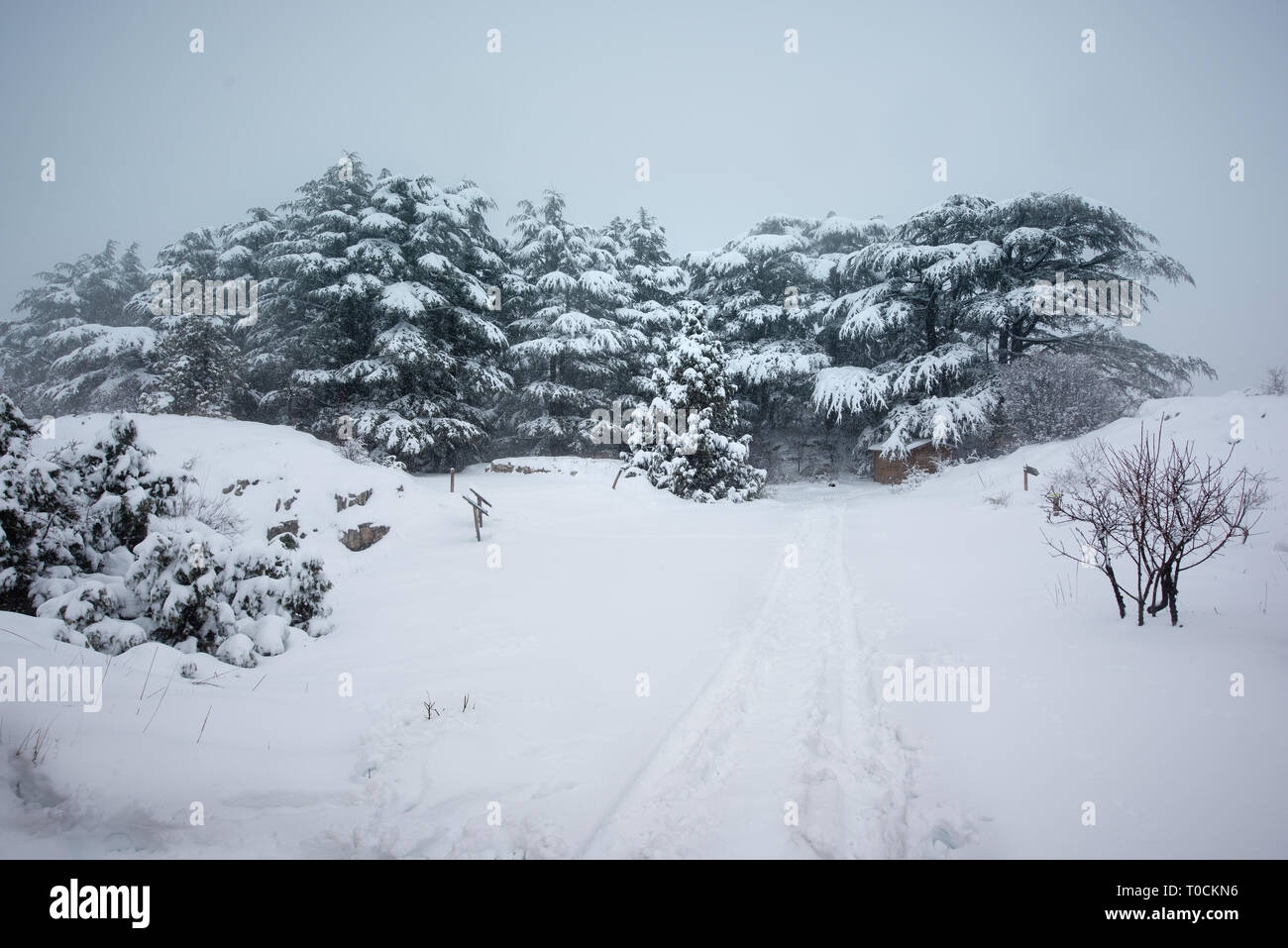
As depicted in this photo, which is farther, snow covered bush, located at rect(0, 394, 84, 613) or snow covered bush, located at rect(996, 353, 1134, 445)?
snow covered bush, located at rect(996, 353, 1134, 445)

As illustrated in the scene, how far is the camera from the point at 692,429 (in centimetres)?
1819

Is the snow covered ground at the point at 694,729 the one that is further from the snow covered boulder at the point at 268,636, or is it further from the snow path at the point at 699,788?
the snow covered boulder at the point at 268,636

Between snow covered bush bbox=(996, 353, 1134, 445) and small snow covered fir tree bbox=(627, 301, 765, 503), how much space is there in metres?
9.65

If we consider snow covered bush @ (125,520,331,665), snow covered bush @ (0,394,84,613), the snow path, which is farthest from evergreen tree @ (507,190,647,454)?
the snow path

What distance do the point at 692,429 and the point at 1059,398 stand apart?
39.9 ft

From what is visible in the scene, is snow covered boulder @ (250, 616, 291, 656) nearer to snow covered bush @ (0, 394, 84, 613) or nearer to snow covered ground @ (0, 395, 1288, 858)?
snow covered ground @ (0, 395, 1288, 858)

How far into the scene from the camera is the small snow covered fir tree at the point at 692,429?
18.3m

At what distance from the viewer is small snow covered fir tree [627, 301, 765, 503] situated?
18281mm

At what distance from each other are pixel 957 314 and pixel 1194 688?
2360 cm

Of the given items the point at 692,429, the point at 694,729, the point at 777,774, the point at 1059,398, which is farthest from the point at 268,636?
the point at 1059,398

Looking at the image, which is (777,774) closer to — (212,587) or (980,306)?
(212,587)

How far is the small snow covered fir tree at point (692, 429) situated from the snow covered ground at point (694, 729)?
35.6 feet
